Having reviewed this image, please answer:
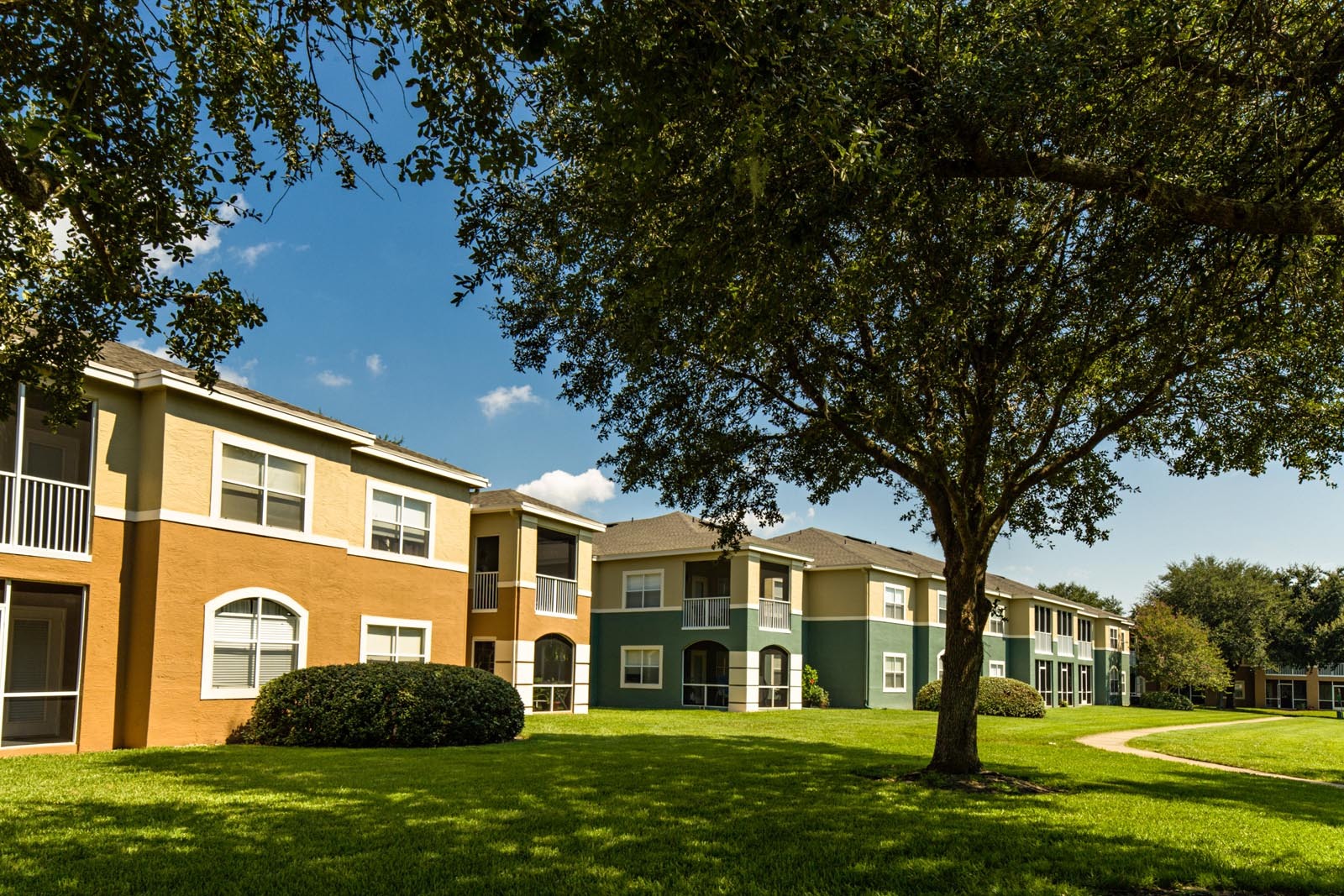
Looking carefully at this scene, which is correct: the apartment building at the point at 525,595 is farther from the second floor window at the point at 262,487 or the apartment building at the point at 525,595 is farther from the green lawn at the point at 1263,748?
the green lawn at the point at 1263,748

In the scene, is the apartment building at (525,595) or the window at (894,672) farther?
the window at (894,672)

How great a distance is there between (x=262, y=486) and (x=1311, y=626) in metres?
74.0

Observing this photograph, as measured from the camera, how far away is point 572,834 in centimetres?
920

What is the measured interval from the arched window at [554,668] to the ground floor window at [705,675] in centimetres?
476

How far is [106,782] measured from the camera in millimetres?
11711

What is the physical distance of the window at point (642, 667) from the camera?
36.9 metres

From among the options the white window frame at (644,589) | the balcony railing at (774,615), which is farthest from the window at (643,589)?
the balcony railing at (774,615)

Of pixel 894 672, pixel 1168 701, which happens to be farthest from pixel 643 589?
pixel 1168 701

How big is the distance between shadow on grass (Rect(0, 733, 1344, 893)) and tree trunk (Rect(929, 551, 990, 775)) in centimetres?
139

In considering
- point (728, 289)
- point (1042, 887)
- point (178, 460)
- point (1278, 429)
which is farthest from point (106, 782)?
point (1278, 429)

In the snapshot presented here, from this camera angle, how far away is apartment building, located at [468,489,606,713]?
27.9m

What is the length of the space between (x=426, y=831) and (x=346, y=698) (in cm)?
856

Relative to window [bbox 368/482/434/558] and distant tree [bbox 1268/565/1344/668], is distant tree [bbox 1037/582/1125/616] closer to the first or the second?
distant tree [bbox 1268/565/1344/668]

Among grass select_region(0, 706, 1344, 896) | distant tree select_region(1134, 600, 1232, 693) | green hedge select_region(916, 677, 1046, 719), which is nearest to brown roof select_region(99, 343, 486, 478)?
grass select_region(0, 706, 1344, 896)
